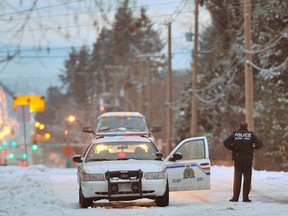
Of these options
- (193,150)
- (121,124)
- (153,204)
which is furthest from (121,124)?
(153,204)

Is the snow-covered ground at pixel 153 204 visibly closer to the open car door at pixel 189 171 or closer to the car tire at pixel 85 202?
the car tire at pixel 85 202

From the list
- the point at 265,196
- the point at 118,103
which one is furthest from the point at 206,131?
the point at 118,103

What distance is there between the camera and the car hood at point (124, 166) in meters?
15.5

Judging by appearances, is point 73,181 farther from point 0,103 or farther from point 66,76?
point 66,76

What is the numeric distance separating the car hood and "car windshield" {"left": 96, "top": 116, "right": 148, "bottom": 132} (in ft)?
35.4

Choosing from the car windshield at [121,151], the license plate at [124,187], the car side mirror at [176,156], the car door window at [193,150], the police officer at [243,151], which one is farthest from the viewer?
the car door window at [193,150]

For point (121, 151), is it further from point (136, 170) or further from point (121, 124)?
point (121, 124)

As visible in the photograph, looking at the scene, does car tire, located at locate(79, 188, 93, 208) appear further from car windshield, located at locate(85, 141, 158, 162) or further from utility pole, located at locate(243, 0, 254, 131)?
utility pole, located at locate(243, 0, 254, 131)

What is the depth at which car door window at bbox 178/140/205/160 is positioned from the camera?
18.1 meters

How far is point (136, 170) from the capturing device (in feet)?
50.6

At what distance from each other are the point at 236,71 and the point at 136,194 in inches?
1318

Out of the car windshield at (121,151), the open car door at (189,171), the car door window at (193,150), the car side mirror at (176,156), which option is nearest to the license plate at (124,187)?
the car windshield at (121,151)

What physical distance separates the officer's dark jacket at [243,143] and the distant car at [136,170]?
158 centimetres

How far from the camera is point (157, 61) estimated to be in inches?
4461
